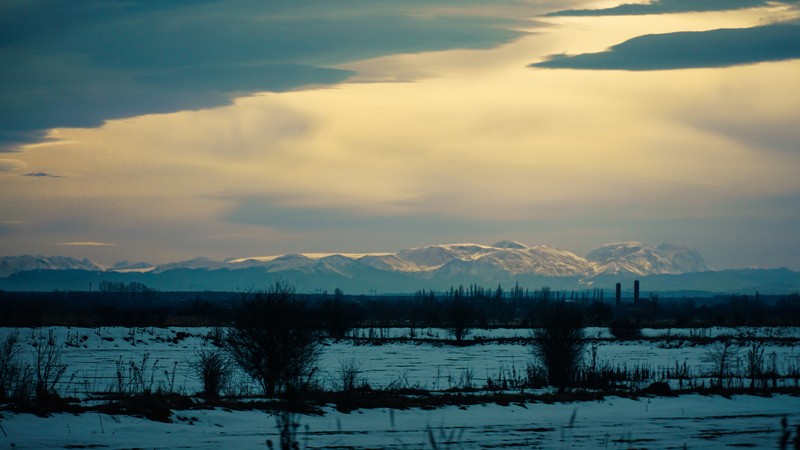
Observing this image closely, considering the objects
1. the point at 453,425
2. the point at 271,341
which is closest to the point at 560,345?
the point at 271,341

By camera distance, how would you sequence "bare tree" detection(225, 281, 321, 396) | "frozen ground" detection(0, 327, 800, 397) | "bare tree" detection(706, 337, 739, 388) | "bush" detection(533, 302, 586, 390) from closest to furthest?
1. "bare tree" detection(225, 281, 321, 396)
2. "bush" detection(533, 302, 586, 390)
3. "frozen ground" detection(0, 327, 800, 397)
4. "bare tree" detection(706, 337, 739, 388)

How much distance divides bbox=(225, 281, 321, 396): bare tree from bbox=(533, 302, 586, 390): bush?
10053 millimetres

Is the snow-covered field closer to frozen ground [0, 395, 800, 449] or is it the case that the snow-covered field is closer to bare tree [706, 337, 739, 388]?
frozen ground [0, 395, 800, 449]

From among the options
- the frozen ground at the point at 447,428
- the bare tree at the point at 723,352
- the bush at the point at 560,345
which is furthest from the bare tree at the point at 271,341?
the bare tree at the point at 723,352

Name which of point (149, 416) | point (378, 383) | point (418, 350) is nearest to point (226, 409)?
point (149, 416)

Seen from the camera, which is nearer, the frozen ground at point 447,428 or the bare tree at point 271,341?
the frozen ground at point 447,428

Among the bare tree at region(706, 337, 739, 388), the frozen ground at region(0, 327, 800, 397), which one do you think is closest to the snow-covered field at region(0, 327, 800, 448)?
the frozen ground at region(0, 327, 800, 397)

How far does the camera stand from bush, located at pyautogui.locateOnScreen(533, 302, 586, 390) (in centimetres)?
3656

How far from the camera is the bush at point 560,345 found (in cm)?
3656

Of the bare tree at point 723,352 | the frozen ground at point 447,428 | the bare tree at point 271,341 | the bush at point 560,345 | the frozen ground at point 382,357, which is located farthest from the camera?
the bare tree at point 723,352

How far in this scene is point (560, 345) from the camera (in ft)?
121

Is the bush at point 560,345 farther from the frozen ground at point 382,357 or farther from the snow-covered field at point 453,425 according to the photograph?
the snow-covered field at point 453,425

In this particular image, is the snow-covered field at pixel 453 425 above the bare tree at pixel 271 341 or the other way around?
the other way around

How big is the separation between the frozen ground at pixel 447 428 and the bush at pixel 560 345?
7.68 meters
